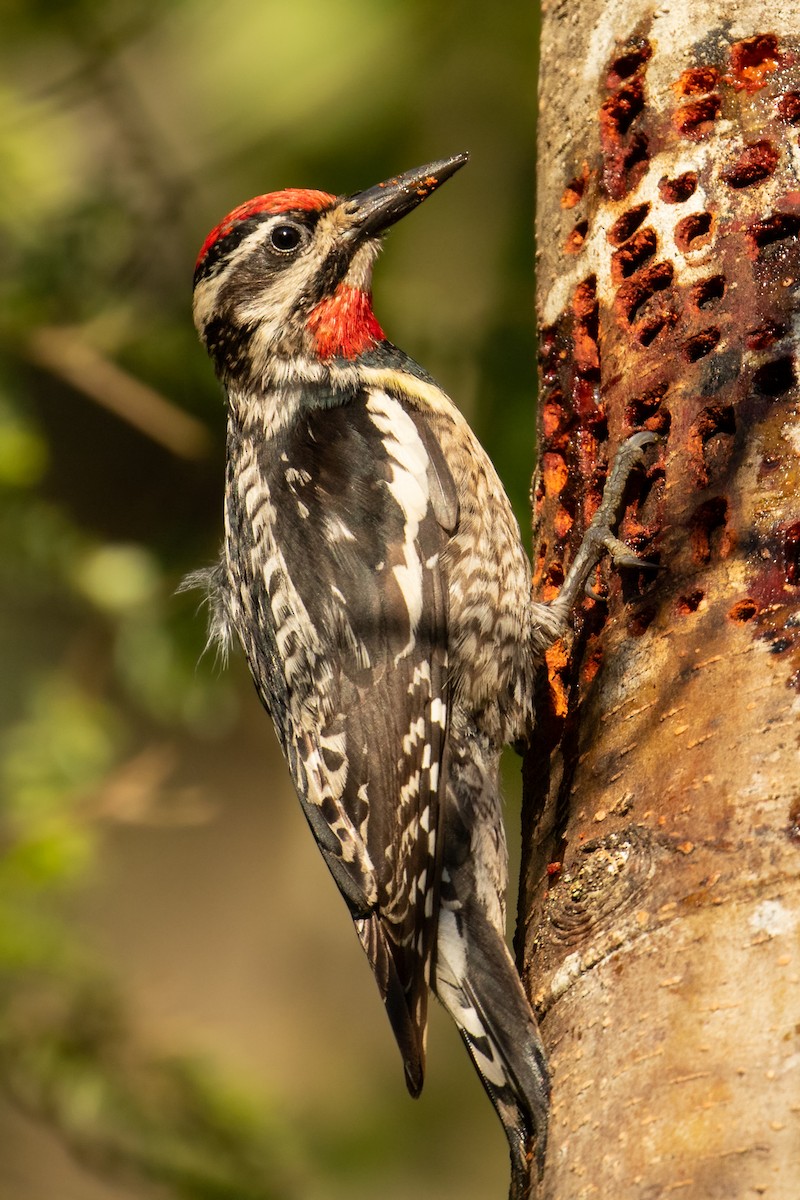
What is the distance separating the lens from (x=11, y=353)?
13.5 ft

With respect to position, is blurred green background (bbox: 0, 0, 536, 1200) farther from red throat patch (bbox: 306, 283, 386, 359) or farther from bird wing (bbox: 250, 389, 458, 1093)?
bird wing (bbox: 250, 389, 458, 1093)

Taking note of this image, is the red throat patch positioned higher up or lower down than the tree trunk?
higher up

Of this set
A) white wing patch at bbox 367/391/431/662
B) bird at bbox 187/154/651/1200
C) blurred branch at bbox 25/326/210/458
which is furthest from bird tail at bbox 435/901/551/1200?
blurred branch at bbox 25/326/210/458

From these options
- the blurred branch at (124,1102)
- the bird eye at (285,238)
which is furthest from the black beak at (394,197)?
the blurred branch at (124,1102)

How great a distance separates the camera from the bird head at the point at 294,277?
150 inches

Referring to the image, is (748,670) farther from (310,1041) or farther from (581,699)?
(310,1041)

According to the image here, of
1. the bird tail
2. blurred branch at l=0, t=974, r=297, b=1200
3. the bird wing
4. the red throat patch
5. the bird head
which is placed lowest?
blurred branch at l=0, t=974, r=297, b=1200

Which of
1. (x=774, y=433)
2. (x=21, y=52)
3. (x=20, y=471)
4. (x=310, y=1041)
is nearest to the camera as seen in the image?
(x=774, y=433)

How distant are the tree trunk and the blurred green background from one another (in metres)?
1.10

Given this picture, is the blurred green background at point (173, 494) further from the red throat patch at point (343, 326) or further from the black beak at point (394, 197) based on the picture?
the black beak at point (394, 197)

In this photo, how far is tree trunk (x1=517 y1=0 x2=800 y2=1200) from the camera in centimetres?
188

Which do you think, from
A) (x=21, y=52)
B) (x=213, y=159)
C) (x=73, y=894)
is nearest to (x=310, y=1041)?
(x=73, y=894)

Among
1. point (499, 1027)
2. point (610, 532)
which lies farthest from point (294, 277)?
point (499, 1027)

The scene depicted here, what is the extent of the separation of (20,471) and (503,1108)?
2016mm
